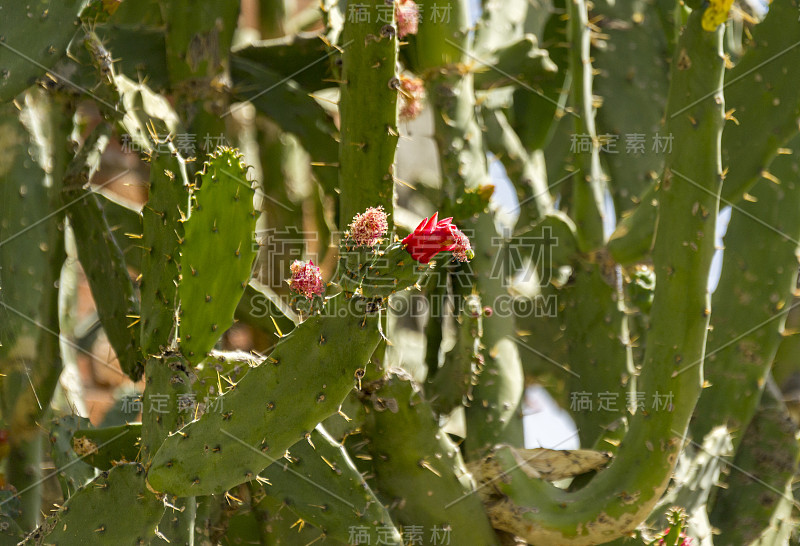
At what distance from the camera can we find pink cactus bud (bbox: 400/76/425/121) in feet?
6.49

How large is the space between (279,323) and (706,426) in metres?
0.97

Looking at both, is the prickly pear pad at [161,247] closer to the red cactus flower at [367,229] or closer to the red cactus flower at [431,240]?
the red cactus flower at [367,229]

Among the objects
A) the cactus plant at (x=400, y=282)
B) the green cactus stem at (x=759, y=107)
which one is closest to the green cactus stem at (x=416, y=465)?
the cactus plant at (x=400, y=282)

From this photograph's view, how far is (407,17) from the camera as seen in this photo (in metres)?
1.91

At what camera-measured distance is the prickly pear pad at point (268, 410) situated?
1192mm

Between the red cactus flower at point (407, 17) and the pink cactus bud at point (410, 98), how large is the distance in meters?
0.10

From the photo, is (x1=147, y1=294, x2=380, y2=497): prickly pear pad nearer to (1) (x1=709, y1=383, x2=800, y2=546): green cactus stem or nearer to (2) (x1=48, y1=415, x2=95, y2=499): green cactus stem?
(2) (x1=48, y1=415, x2=95, y2=499): green cactus stem

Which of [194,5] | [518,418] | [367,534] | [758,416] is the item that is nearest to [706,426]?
[758,416]

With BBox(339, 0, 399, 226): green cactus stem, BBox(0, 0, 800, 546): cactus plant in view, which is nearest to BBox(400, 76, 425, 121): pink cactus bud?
BBox(0, 0, 800, 546): cactus plant

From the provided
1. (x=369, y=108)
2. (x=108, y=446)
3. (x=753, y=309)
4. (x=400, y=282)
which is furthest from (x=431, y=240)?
(x=753, y=309)

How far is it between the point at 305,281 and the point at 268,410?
0.21 m

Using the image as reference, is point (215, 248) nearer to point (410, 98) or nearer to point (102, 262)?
point (102, 262)

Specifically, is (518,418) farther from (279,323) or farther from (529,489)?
(279,323)

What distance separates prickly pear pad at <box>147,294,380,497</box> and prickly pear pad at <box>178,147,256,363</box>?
14cm
